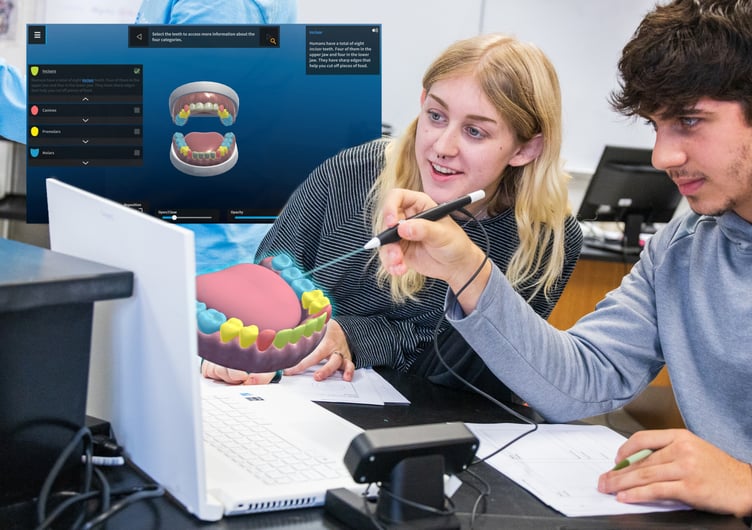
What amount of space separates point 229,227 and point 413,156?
0.43 m

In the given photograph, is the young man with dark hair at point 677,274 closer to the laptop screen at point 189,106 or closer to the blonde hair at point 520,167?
the blonde hair at point 520,167

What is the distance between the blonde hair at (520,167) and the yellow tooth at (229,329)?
59 cm

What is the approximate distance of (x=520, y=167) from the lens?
1.66 metres

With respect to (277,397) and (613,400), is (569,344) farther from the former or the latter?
(277,397)

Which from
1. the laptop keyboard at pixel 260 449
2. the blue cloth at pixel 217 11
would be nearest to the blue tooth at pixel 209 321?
the laptop keyboard at pixel 260 449

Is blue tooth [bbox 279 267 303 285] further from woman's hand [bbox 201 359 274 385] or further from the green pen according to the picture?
the green pen

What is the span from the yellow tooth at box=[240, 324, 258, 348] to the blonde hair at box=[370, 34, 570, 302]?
575mm

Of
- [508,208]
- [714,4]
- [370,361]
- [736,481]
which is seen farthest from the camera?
[508,208]

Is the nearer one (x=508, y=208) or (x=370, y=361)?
(x=370, y=361)

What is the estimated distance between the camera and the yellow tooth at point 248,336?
104 cm

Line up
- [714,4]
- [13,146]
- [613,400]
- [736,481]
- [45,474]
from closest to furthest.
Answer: [45,474], [736,481], [714,4], [613,400], [13,146]

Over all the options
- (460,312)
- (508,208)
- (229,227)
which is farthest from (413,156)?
(460,312)

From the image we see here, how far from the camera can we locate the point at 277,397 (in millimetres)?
1190

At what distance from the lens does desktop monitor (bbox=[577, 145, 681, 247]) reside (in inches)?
133
